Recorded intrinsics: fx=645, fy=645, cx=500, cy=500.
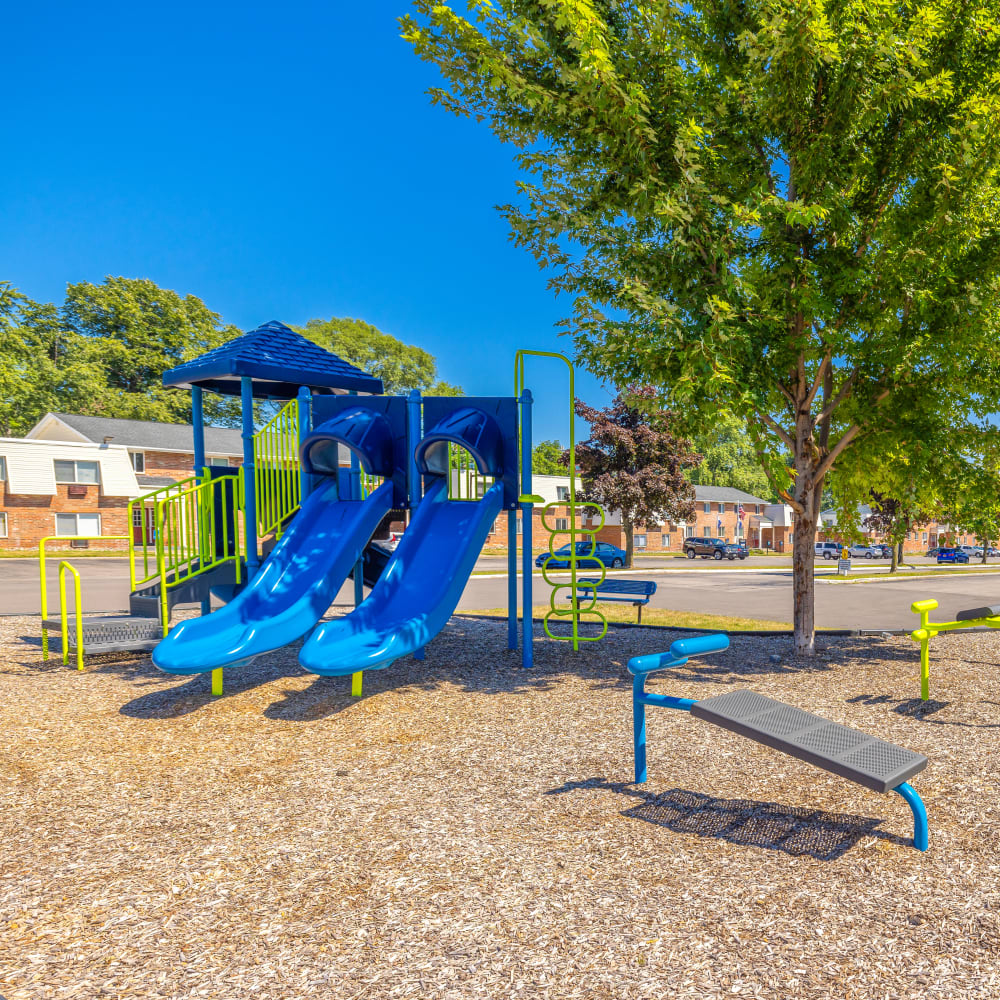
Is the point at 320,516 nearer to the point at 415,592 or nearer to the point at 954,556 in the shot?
the point at 415,592

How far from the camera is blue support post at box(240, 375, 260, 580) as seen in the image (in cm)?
823

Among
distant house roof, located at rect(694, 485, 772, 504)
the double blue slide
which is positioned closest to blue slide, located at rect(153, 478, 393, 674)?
the double blue slide

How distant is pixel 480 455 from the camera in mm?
8258

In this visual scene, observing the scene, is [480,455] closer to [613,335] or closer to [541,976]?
[613,335]

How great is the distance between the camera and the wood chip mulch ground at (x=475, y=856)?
8.62ft

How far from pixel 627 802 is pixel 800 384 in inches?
267

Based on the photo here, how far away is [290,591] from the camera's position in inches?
277

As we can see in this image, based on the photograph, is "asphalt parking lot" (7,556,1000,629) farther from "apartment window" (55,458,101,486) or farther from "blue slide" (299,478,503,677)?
"apartment window" (55,458,101,486)

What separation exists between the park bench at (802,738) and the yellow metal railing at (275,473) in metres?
6.04

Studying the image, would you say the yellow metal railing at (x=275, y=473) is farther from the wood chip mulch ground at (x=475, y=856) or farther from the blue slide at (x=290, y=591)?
the wood chip mulch ground at (x=475, y=856)

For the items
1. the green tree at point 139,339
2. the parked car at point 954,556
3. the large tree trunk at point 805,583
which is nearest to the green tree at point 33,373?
the green tree at point 139,339

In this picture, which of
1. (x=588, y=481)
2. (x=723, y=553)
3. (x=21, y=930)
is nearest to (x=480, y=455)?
(x=21, y=930)

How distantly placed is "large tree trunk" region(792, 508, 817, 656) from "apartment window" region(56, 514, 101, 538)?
134 ft

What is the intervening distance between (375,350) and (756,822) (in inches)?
2171
